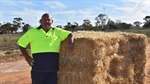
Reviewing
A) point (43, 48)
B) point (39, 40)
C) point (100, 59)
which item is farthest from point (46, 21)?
point (100, 59)

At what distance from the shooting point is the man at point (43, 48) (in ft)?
17.5

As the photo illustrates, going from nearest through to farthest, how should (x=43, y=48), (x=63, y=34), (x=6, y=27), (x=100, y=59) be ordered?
(x=43, y=48) < (x=63, y=34) < (x=100, y=59) < (x=6, y=27)

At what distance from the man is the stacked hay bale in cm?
54

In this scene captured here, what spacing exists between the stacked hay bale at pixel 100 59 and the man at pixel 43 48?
21.3 inches

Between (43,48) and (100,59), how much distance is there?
1309 millimetres

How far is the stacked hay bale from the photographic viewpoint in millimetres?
5918

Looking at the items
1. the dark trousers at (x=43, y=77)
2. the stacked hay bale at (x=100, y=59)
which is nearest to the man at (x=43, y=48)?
the dark trousers at (x=43, y=77)

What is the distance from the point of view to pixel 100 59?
6.11 meters

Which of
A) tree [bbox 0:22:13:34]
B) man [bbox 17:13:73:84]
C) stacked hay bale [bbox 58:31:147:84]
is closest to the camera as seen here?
man [bbox 17:13:73:84]

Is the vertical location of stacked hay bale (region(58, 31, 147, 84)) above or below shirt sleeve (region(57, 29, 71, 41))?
below

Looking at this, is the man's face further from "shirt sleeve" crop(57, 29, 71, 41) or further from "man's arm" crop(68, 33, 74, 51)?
"man's arm" crop(68, 33, 74, 51)

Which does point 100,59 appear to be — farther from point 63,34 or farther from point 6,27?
point 6,27

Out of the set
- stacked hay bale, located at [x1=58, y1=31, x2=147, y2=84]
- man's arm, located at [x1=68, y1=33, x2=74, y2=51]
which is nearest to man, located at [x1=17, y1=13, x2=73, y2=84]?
man's arm, located at [x1=68, y1=33, x2=74, y2=51]

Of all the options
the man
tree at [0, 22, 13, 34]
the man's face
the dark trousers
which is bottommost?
tree at [0, 22, 13, 34]
